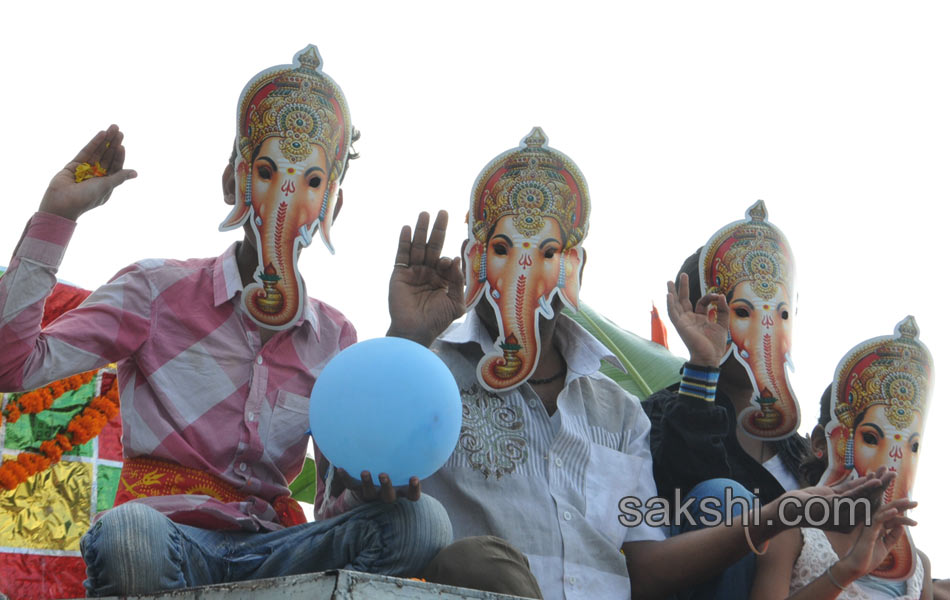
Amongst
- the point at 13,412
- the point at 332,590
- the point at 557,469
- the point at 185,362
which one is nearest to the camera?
the point at 332,590

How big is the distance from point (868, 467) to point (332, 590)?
229 centimetres

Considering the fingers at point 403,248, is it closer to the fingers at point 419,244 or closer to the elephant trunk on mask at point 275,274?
the fingers at point 419,244

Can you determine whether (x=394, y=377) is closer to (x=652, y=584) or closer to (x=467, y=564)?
(x=467, y=564)

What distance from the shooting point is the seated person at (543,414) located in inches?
122

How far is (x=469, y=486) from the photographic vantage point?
3.12 metres

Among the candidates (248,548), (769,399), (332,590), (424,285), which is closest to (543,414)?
(424,285)

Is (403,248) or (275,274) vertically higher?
(403,248)

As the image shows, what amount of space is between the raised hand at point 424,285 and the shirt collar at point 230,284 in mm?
251

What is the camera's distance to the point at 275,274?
3061 mm

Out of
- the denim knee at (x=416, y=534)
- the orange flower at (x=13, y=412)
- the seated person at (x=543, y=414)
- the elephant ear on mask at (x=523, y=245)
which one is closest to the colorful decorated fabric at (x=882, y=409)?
the seated person at (x=543, y=414)

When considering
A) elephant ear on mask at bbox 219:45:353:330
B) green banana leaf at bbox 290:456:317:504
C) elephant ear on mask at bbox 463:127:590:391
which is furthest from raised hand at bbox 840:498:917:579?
green banana leaf at bbox 290:456:317:504

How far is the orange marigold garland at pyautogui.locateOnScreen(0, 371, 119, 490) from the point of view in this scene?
4191mm

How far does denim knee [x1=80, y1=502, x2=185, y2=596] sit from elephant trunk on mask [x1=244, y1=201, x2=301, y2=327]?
740 mm

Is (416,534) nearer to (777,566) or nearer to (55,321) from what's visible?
(55,321)
